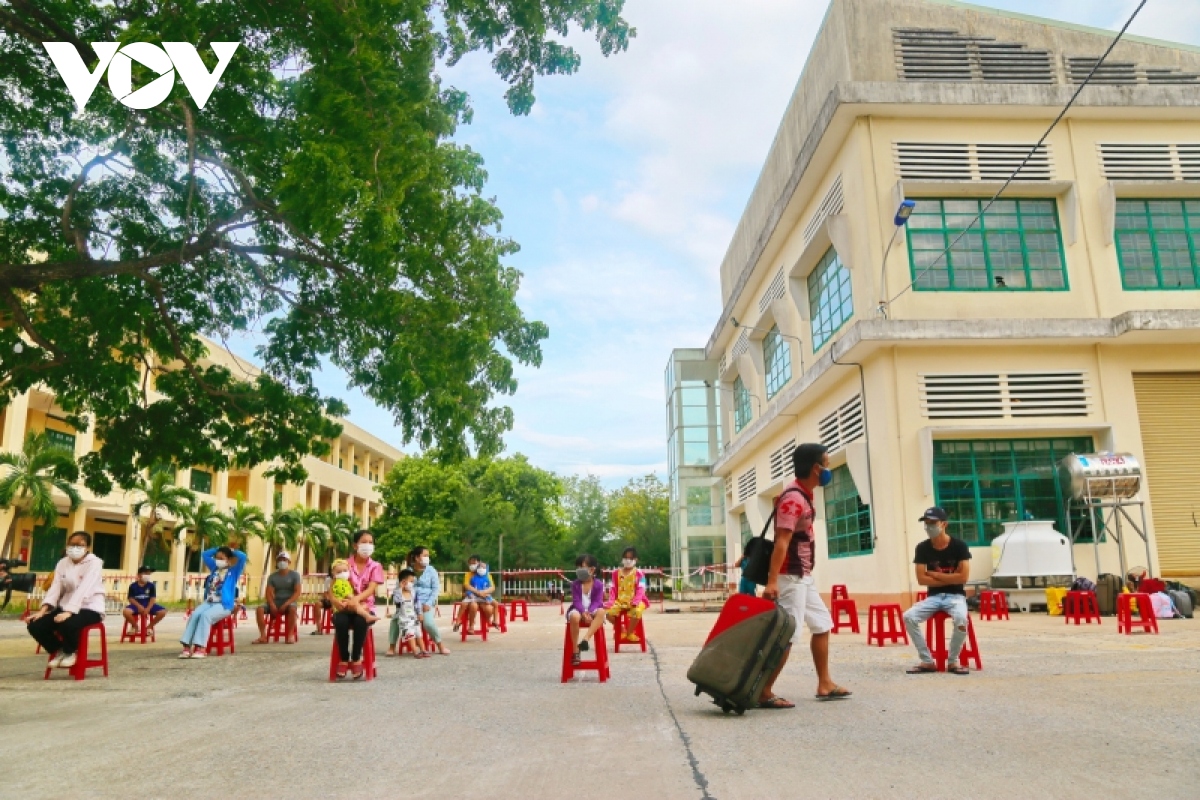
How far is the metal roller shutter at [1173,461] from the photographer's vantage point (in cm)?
2028

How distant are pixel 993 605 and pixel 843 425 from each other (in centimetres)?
594

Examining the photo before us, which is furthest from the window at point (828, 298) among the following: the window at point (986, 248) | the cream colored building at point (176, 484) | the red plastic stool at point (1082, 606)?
the cream colored building at point (176, 484)

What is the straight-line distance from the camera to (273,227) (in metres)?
13.9

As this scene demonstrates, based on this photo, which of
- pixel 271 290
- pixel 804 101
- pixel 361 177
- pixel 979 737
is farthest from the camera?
pixel 804 101

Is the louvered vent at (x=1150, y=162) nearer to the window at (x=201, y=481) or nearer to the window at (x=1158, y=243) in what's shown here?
the window at (x=1158, y=243)

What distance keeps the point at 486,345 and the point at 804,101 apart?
17.1m

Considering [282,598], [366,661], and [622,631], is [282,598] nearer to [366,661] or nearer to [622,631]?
[622,631]

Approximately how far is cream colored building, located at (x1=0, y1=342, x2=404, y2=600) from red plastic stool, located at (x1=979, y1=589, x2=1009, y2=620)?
15873mm

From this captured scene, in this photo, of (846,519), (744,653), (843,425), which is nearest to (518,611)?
(846,519)

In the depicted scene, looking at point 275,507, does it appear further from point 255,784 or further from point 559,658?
point 255,784

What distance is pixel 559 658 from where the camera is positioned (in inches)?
472

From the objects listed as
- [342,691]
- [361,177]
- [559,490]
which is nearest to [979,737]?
[342,691]

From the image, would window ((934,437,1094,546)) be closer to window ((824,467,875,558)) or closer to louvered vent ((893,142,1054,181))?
window ((824,467,875,558))

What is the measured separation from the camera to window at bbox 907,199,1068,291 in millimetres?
20891
